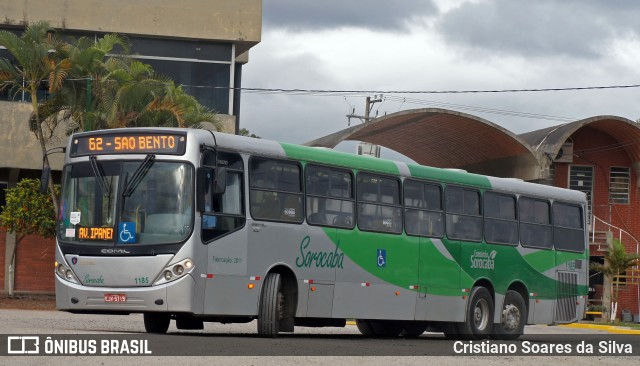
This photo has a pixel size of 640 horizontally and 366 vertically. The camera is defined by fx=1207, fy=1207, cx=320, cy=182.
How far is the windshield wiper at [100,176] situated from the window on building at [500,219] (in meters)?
9.03

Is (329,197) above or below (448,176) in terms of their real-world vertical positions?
below

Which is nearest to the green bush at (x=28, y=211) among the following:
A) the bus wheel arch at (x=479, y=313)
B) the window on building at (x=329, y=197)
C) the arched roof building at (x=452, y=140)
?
the arched roof building at (x=452, y=140)

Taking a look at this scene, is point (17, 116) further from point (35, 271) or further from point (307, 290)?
point (307, 290)

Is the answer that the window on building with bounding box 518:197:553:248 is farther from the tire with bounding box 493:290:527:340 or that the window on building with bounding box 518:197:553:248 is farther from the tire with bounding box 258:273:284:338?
the tire with bounding box 258:273:284:338

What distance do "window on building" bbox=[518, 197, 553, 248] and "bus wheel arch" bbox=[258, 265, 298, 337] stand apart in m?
7.31

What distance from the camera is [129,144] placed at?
61.4ft

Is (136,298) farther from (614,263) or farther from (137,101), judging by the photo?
(614,263)

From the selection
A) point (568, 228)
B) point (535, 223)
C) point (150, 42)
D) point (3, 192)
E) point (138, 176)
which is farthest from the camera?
point (3, 192)

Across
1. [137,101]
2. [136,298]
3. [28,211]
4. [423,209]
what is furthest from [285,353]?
[28,211]

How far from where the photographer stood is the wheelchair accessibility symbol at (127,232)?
18.1 meters

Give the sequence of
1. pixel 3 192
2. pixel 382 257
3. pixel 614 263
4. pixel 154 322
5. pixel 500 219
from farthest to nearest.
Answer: pixel 614 263, pixel 3 192, pixel 500 219, pixel 382 257, pixel 154 322

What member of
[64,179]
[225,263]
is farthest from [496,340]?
[64,179]

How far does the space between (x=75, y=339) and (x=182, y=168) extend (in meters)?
3.20

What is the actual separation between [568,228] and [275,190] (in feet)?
31.8
